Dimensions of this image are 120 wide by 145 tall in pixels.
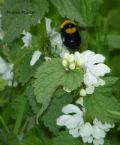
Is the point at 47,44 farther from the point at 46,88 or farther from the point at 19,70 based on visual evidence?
the point at 46,88

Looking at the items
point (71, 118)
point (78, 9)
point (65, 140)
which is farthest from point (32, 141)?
point (78, 9)

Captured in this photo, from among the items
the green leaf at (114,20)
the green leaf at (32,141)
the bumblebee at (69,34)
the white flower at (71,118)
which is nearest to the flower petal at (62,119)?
the white flower at (71,118)

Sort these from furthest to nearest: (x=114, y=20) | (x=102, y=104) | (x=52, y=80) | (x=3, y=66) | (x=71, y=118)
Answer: (x=114, y=20) → (x=3, y=66) → (x=71, y=118) → (x=102, y=104) → (x=52, y=80)

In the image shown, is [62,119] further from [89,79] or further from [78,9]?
[78,9]

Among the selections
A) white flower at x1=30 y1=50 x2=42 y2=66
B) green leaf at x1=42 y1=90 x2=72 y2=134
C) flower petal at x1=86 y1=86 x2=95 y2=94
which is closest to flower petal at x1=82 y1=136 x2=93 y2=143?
green leaf at x1=42 y1=90 x2=72 y2=134

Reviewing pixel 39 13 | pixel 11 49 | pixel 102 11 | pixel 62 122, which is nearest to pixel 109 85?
pixel 62 122

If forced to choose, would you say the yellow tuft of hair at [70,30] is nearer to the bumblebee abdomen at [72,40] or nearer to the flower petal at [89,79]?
the bumblebee abdomen at [72,40]
